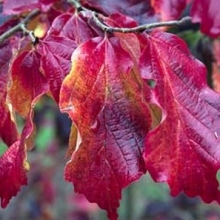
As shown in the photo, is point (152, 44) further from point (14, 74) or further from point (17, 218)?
point (17, 218)

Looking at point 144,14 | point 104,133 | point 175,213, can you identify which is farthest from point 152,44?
point 175,213

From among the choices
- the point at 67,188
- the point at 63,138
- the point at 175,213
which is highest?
the point at 63,138

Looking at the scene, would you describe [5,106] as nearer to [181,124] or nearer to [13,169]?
[13,169]

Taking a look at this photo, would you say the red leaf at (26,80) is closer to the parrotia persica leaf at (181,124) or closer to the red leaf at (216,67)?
the parrotia persica leaf at (181,124)

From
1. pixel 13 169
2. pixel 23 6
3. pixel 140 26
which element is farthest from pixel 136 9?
pixel 13 169

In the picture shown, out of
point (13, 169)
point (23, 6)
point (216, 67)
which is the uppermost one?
point (23, 6)

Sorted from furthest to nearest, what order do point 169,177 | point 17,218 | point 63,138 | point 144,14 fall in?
point 17,218 → point 63,138 → point 144,14 → point 169,177

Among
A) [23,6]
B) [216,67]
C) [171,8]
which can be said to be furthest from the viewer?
[216,67]

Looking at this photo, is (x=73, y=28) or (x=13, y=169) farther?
(x=73, y=28)
